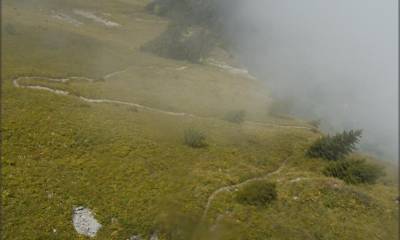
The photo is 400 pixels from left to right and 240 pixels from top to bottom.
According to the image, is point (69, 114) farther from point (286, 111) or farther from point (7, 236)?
point (286, 111)

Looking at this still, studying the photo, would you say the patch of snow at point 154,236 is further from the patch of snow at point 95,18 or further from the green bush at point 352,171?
the patch of snow at point 95,18

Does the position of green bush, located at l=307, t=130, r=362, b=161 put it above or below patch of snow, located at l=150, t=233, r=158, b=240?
above

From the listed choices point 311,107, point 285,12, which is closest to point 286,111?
point 311,107

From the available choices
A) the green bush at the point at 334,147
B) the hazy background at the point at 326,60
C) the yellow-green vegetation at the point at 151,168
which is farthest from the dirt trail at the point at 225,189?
the hazy background at the point at 326,60

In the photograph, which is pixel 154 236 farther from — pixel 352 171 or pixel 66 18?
pixel 66 18

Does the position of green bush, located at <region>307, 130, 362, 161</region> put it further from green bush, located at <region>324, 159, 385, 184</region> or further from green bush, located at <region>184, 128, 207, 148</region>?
green bush, located at <region>184, 128, 207, 148</region>

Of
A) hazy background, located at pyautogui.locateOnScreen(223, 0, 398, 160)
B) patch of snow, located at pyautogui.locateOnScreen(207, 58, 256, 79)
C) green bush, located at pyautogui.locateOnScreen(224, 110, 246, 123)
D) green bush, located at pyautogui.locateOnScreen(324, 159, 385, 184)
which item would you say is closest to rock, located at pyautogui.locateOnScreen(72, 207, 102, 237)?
green bush, located at pyautogui.locateOnScreen(324, 159, 385, 184)
